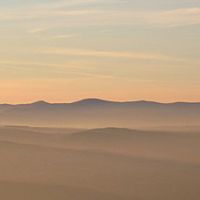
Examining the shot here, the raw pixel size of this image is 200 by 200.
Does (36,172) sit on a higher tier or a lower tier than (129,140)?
lower

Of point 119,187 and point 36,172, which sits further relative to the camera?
point 36,172

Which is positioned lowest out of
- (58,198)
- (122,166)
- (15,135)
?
(58,198)

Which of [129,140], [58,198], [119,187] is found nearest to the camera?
[58,198]

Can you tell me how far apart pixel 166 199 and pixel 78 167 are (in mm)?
13299

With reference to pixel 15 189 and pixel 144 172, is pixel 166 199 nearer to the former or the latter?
pixel 15 189

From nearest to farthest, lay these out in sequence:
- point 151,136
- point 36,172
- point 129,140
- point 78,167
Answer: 1. point 36,172
2. point 78,167
3. point 129,140
4. point 151,136

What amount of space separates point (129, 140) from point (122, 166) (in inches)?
1156

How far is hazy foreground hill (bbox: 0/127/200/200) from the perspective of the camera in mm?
31750

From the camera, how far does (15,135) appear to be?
7500cm

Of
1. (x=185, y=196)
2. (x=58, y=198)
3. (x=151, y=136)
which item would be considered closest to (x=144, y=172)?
(x=185, y=196)

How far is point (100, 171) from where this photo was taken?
4125 centimetres

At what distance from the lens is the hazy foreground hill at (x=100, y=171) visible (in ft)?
104

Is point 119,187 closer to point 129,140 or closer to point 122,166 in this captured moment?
point 122,166

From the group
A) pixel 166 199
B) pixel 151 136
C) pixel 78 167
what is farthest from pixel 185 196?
pixel 151 136
